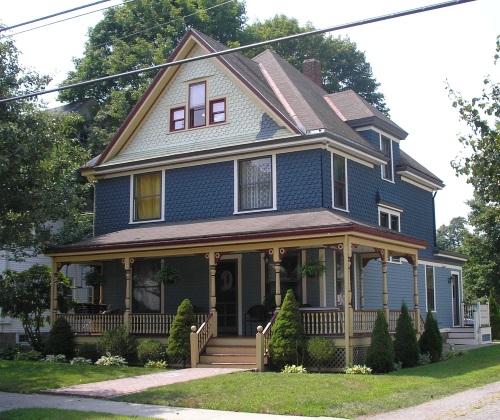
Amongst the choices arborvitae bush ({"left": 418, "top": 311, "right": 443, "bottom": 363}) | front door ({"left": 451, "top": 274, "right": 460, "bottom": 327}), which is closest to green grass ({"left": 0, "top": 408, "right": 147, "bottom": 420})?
arborvitae bush ({"left": 418, "top": 311, "right": 443, "bottom": 363})

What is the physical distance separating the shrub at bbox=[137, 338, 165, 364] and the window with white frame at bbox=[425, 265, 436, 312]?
12.7 m

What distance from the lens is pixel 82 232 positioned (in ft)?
101

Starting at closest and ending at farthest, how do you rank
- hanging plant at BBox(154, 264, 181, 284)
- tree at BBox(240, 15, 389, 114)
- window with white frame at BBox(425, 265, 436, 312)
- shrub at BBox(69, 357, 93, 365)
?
shrub at BBox(69, 357, 93, 365) → hanging plant at BBox(154, 264, 181, 284) → window with white frame at BBox(425, 265, 436, 312) → tree at BBox(240, 15, 389, 114)

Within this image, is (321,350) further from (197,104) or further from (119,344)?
(197,104)

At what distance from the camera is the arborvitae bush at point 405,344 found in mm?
19250

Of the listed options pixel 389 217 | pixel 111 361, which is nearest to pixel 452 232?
pixel 389 217

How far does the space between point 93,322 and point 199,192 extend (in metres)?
5.33

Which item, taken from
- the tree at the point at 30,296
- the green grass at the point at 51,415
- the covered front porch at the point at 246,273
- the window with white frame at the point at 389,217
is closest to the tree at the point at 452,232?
the window with white frame at the point at 389,217

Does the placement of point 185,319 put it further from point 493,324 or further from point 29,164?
point 493,324

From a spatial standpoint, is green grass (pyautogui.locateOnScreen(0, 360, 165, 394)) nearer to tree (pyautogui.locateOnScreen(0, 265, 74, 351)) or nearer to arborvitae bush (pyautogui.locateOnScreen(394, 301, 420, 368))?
tree (pyautogui.locateOnScreen(0, 265, 74, 351))

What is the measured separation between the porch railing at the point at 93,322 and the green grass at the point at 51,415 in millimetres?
9311

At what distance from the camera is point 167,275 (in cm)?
2202

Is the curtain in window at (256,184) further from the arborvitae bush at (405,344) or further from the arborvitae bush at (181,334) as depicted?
the arborvitae bush at (405,344)

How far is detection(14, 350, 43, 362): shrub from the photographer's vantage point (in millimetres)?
21531
